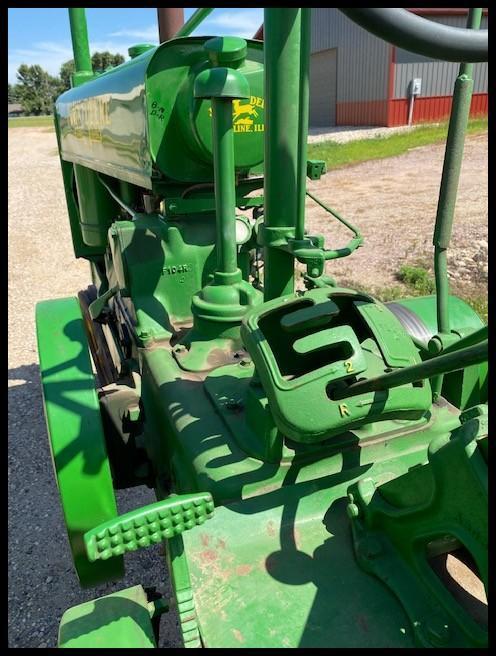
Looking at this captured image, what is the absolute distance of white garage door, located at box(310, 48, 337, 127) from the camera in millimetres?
18703

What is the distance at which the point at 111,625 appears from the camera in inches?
47.9

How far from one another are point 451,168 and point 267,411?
838 millimetres

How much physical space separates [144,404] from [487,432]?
1.55 metres

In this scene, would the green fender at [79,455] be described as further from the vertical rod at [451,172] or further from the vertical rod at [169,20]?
the vertical rod at [169,20]

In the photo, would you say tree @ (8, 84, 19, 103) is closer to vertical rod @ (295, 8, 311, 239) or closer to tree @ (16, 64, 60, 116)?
tree @ (16, 64, 60, 116)

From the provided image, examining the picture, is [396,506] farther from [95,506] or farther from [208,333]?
[208,333]

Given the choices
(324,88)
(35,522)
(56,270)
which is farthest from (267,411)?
(324,88)

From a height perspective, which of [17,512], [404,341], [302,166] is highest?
[302,166]

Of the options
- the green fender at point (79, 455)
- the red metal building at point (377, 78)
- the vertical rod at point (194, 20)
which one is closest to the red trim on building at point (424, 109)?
the red metal building at point (377, 78)

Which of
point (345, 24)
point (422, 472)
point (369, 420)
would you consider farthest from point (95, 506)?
point (345, 24)

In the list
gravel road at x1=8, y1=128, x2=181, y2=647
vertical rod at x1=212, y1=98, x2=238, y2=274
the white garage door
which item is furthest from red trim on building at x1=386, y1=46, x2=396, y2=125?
vertical rod at x1=212, y1=98, x2=238, y2=274

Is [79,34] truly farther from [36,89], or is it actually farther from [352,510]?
[36,89]

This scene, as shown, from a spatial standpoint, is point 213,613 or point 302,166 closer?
point 213,613

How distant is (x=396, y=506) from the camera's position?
4.19ft
